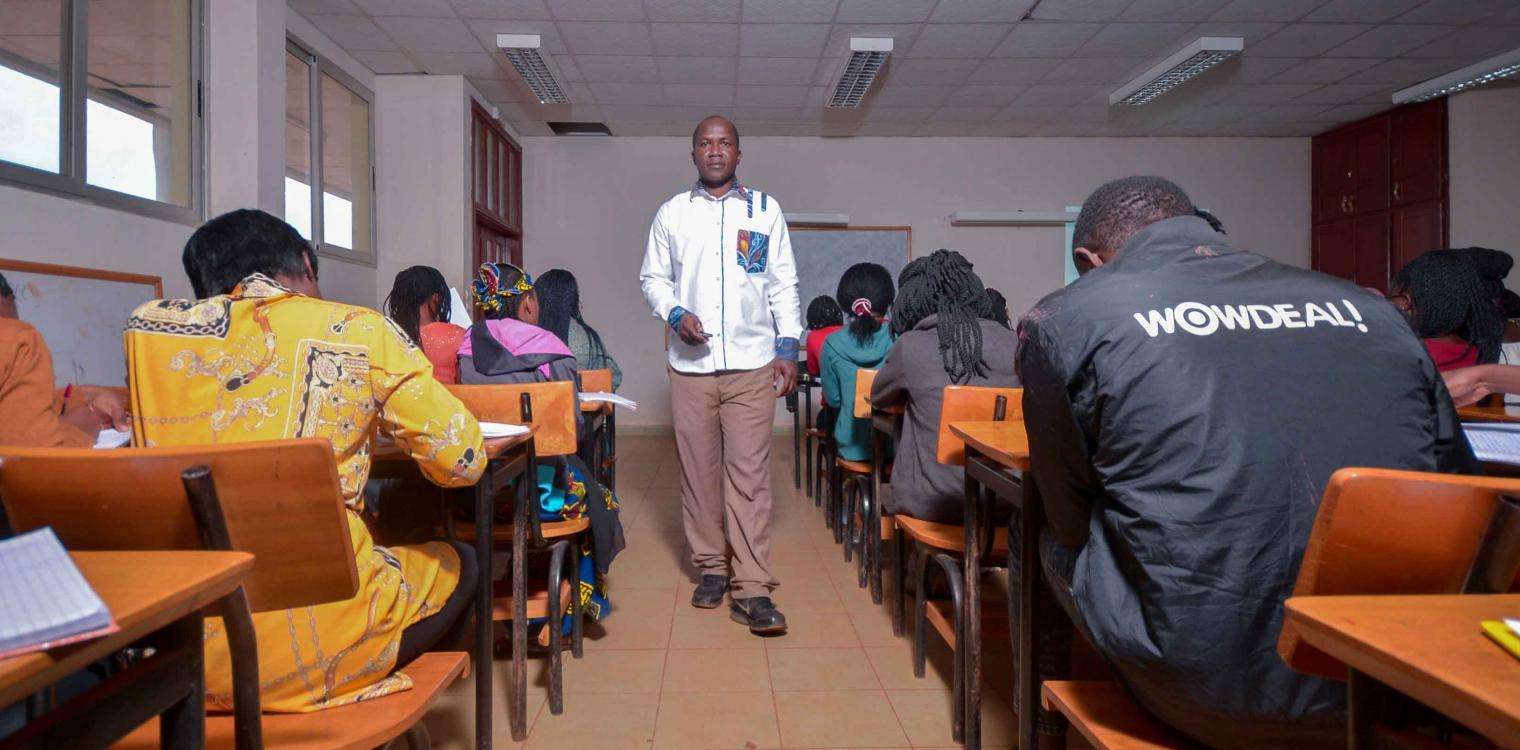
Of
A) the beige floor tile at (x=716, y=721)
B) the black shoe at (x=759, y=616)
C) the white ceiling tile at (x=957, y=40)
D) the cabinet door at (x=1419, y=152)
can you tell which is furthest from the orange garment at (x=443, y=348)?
the cabinet door at (x=1419, y=152)

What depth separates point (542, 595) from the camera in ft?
6.49

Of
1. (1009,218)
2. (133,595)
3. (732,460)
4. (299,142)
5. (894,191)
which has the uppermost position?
(894,191)

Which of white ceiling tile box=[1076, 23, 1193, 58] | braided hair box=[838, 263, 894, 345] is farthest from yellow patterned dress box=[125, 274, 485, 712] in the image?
white ceiling tile box=[1076, 23, 1193, 58]

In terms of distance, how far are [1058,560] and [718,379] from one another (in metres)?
1.49

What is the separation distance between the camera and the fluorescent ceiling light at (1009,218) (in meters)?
7.34

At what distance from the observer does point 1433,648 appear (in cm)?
57

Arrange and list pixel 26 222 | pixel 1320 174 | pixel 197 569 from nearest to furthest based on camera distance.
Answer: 1. pixel 197 569
2. pixel 26 222
3. pixel 1320 174

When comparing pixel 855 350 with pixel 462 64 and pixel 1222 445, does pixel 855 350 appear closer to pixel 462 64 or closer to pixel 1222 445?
pixel 1222 445

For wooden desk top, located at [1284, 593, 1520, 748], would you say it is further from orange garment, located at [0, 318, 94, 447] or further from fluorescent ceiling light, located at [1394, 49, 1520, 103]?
fluorescent ceiling light, located at [1394, 49, 1520, 103]

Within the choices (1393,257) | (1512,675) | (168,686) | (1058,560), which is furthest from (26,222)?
(1393,257)

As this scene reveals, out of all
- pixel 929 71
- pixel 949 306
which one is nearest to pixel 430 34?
pixel 929 71

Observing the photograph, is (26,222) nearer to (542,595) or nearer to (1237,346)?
(542,595)

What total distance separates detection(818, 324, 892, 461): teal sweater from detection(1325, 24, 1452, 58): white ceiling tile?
148 inches

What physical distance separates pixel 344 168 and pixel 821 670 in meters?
4.57
